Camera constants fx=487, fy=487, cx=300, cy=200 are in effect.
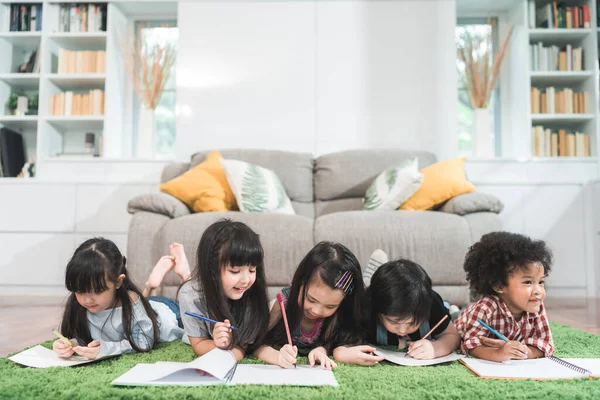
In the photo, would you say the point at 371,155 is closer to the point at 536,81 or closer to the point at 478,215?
the point at 478,215

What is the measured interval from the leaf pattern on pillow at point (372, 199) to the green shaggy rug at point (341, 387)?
129 cm

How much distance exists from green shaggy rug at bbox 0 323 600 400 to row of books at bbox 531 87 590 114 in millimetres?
2723

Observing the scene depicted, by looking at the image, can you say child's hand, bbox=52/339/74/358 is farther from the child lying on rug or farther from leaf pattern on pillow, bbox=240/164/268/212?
leaf pattern on pillow, bbox=240/164/268/212

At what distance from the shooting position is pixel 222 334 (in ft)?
4.13

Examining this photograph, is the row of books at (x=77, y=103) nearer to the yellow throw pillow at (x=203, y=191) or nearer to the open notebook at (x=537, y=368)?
the yellow throw pillow at (x=203, y=191)

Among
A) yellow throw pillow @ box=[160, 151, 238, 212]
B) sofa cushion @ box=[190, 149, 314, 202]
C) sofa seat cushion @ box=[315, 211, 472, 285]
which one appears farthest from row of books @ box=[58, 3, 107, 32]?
sofa seat cushion @ box=[315, 211, 472, 285]

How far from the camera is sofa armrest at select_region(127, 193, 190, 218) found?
2.27 m

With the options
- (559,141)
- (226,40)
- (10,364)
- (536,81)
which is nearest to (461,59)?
(536,81)

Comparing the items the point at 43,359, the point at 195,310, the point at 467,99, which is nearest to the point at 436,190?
the point at 195,310

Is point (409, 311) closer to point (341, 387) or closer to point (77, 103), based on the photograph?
point (341, 387)

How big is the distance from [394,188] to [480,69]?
152 centimetres

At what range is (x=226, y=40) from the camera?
3.39 metres

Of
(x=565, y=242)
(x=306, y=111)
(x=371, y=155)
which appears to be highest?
(x=306, y=111)

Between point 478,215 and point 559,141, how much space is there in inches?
61.4
